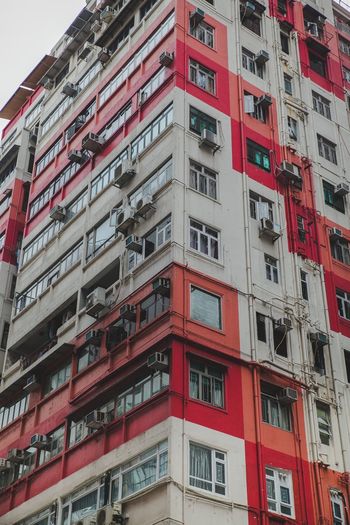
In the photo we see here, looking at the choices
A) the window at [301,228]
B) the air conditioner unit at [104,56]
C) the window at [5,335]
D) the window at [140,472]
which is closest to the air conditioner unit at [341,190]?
the window at [301,228]

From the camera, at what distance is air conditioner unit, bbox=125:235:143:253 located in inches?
936

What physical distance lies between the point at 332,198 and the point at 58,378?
40.1ft

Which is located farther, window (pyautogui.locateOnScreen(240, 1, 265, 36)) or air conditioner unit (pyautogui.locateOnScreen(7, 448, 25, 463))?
window (pyautogui.locateOnScreen(240, 1, 265, 36))

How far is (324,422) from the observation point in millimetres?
23406

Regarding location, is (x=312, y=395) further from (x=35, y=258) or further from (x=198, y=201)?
(x=35, y=258)

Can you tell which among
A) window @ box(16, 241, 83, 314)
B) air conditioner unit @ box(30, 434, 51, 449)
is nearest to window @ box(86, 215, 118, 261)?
window @ box(16, 241, 83, 314)

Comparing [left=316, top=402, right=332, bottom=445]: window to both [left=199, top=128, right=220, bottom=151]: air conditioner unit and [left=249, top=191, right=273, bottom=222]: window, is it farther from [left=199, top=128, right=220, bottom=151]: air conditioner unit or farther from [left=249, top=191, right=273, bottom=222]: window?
[left=199, top=128, right=220, bottom=151]: air conditioner unit

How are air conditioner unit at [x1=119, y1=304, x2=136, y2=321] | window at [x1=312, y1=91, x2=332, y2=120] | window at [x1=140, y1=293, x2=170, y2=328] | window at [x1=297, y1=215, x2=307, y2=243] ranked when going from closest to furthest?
1. window at [x1=140, y1=293, x2=170, y2=328]
2. air conditioner unit at [x1=119, y1=304, x2=136, y2=321]
3. window at [x1=297, y1=215, x2=307, y2=243]
4. window at [x1=312, y1=91, x2=332, y2=120]

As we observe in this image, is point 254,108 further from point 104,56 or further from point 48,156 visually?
point 48,156

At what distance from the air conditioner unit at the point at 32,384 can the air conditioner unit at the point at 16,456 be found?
6.78ft

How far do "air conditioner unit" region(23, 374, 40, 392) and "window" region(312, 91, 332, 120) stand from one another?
15.5 metres

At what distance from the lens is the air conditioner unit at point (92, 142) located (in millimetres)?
29328

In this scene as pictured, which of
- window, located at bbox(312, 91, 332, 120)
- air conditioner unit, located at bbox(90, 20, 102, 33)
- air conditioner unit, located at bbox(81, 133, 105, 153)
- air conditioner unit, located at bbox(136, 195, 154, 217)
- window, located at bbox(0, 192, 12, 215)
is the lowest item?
air conditioner unit, located at bbox(136, 195, 154, 217)

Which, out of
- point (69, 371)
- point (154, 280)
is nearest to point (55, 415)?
point (69, 371)
